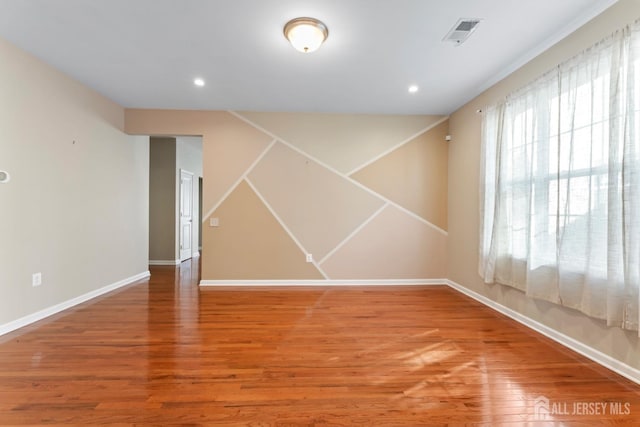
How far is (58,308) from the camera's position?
3.44 metres

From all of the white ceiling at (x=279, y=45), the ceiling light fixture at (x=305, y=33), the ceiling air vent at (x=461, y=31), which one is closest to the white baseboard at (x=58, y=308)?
the white ceiling at (x=279, y=45)

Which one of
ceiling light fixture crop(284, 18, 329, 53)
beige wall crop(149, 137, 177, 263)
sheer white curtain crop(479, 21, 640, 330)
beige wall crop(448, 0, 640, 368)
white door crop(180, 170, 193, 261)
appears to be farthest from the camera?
white door crop(180, 170, 193, 261)

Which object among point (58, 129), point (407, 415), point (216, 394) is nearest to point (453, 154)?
point (407, 415)

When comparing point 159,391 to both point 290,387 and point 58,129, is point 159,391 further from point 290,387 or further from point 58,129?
point 58,129

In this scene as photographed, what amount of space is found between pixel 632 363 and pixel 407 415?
1.75m

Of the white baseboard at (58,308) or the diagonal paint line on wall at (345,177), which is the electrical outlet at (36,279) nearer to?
the white baseboard at (58,308)

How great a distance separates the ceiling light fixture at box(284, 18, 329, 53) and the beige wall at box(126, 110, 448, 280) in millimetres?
2179

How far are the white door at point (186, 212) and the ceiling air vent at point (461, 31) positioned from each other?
5950 mm

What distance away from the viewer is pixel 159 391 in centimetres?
192

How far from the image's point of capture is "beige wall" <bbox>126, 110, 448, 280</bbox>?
4.72 metres

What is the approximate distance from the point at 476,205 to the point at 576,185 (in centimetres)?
159

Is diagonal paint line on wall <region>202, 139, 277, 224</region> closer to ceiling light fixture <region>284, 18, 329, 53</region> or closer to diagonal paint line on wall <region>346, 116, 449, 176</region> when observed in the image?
diagonal paint line on wall <region>346, 116, 449, 176</region>

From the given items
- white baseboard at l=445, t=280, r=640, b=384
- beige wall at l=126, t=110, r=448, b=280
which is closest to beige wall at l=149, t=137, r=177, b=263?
beige wall at l=126, t=110, r=448, b=280

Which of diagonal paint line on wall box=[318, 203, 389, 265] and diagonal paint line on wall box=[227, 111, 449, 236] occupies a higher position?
diagonal paint line on wall box=[227, 111, 449, 236]
